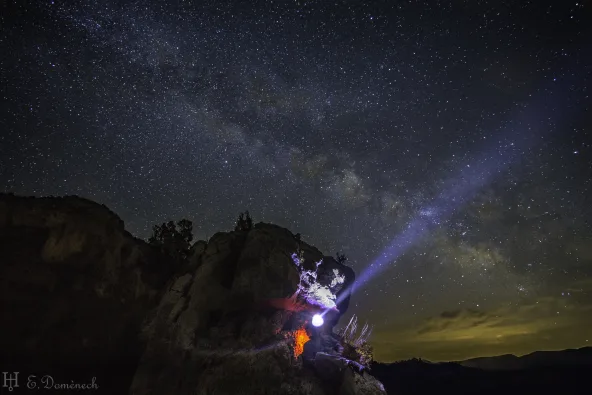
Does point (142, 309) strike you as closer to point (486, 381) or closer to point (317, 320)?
point (317, 320)

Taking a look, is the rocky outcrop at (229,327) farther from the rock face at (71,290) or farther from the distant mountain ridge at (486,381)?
the distant mountain ridge at (486,381)

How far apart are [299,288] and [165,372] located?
998 centimetres

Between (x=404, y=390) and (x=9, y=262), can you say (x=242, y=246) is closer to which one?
→ (x=9, y=262)

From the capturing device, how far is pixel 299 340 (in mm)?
21438

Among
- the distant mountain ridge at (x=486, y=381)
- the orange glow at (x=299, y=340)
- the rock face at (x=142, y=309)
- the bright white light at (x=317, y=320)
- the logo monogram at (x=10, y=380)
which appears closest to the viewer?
the logo monogram at (x=10, y=380)

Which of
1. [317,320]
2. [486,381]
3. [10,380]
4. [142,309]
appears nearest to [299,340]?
[317,320]

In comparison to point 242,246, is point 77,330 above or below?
below

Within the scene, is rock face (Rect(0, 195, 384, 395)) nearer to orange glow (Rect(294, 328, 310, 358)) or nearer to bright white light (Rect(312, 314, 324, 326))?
orange glow (Rect(294, 328, 310, 358))

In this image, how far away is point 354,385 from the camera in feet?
→ 64.1

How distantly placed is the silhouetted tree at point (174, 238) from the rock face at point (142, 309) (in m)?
2.00

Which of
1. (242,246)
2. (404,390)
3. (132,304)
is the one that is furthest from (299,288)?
(404,390)

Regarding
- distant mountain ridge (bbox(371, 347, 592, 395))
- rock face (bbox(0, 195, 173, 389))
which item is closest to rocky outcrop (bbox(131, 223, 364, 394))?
rock face (bbox(0, 195, 173, 389))

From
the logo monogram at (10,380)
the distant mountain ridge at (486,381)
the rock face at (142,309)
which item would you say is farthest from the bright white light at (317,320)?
the distant mountain ridge at (486,381)

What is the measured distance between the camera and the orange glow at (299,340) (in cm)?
2085
